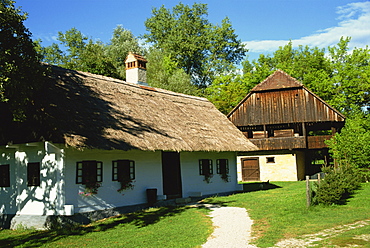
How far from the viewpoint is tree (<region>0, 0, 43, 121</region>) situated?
10.6m

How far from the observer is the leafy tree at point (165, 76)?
41053 millimetres

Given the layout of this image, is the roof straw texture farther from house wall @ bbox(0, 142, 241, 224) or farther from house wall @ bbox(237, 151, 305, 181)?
house wall @ bbox(237, 151, 305, 181)

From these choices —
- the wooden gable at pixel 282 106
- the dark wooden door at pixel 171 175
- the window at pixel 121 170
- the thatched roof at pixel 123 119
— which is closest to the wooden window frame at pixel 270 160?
the wooden gable at pixel 282 106

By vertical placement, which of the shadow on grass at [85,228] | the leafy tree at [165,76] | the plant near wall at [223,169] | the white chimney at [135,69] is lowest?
the shadow on grass at [85,228]

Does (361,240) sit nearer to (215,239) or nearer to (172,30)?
(215,239)

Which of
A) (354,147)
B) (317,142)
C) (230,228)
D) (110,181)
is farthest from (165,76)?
(230,228)

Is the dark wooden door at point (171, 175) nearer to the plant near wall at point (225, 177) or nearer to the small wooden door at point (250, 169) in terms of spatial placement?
the plant near wall at point (225, 177)

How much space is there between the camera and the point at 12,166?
13.7 m

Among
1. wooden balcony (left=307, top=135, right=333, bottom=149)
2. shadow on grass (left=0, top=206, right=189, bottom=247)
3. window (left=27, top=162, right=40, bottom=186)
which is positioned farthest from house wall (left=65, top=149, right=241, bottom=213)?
wooden balcony (left=307, top=135, right=333, bottom=149)

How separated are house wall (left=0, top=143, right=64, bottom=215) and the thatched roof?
119 cm

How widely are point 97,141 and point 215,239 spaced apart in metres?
5.13

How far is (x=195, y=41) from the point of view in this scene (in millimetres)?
54156

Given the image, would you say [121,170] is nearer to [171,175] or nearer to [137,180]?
[137,180]

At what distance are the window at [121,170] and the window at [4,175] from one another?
3732 mm
